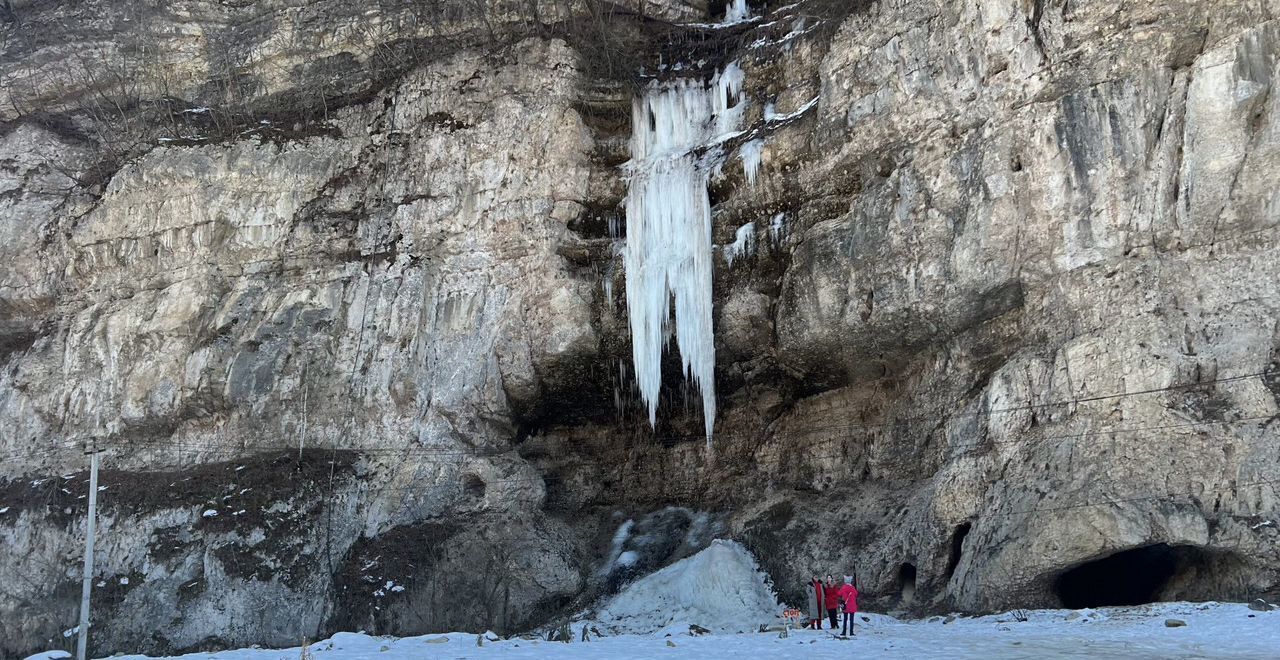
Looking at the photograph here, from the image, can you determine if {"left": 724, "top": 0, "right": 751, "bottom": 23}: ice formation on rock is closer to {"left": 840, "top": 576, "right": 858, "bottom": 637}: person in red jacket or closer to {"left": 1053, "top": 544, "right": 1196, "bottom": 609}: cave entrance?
{"left": 1053, "top": 544, "right": 1196, "bottom": 609}: cave entrance

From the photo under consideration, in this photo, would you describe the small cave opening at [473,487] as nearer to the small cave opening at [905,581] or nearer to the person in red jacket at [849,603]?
the small cave opening at [905,581]

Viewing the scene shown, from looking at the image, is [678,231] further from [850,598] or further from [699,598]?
[850,598]

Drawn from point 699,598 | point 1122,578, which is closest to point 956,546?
point 1122,578

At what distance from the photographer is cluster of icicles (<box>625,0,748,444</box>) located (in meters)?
22.9

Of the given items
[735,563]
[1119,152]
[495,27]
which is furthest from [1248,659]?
[495,27]

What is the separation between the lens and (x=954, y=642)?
14062 millimetres

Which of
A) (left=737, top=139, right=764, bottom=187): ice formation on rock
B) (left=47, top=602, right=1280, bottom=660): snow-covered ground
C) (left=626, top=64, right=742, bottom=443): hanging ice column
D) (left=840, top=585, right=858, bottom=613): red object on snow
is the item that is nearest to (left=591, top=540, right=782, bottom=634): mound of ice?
(left=47, top=602, right=1280, bottom=660): snow-covered ground

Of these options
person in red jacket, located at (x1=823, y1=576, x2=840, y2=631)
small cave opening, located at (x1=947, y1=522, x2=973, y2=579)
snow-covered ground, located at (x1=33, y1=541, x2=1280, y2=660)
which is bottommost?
snow-covered ground, located at (x1=33, y1=541, x2=1280, y2=660)

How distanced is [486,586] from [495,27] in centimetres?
1316

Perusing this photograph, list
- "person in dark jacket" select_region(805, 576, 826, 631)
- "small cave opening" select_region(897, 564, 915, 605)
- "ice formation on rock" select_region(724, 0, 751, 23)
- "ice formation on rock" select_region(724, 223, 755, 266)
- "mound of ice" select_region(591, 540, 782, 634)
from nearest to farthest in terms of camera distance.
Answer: "person in dark jacket" select_region(805, 576, 826, 631) < "small cave opening" select_region(897, 564, 915, 605) < "mound of ice" select_region(591, 540, 782, 634) < "ice formation on rock" select_region(724, 223, 755, 266) < "ice formation on rock" select_region(724, 0, 751, 23)

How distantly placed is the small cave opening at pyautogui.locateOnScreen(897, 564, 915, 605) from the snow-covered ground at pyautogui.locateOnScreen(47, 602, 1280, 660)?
1.37 meters

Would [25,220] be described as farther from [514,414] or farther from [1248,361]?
[1248,361]

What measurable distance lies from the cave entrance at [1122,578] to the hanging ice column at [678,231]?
309 inches

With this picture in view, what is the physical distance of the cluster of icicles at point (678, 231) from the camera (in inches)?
901
